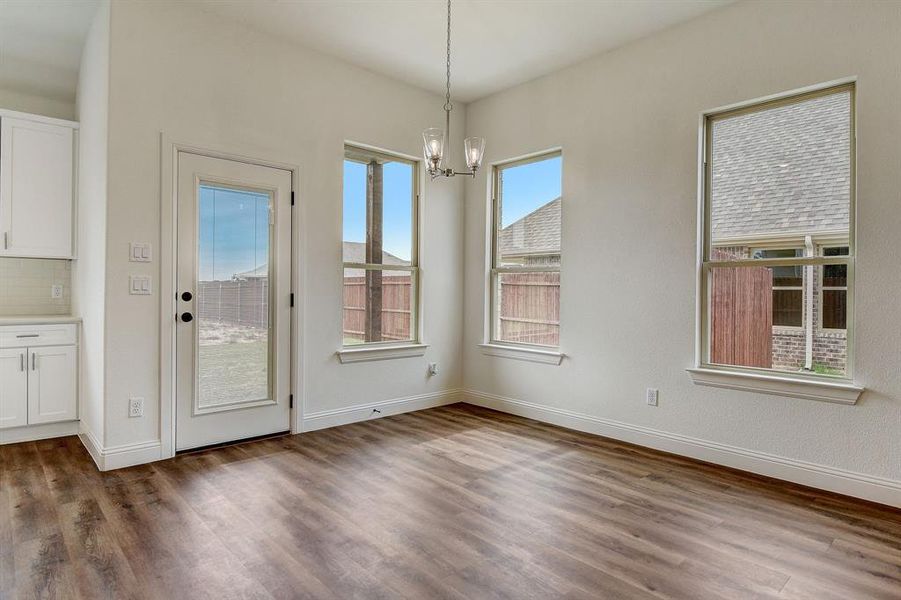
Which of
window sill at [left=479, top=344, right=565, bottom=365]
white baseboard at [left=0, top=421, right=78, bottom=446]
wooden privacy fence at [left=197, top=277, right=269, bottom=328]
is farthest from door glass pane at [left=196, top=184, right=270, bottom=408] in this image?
window sill at [left=479, top=344, right=565, bottom=365]

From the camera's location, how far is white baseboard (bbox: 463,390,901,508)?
2930mm

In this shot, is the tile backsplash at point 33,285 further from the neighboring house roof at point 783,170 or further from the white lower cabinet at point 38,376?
the neighboring house roof at point 783,170

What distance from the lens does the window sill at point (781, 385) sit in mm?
2994

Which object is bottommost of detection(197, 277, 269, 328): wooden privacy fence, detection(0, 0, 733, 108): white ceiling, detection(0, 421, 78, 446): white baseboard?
detection(0, 421, 78, 446): white baseboard

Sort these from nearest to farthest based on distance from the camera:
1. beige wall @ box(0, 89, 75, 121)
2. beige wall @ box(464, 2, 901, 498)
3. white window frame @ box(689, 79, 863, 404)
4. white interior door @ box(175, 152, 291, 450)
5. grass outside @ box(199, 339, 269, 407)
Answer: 1. beige wall @ box(464, 2, 901, 498)
2. white window frame @ box(689, 79, 863, 404)
3. white interior door @ box(175, 152, 291, 450)
4. grass outside @ box(199, 339, 269, 407)
5. beige wall @ box(0, 89, 75, 121)

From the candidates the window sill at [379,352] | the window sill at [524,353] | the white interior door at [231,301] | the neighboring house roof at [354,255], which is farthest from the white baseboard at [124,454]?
the window sill at [524,353]

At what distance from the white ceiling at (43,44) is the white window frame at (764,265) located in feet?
14.3

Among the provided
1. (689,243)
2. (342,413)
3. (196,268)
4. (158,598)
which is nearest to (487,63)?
(689,243)

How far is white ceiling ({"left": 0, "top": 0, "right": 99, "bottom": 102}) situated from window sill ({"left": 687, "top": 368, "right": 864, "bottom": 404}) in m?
4.87

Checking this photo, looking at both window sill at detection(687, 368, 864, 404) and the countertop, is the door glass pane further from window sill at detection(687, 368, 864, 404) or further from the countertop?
window sill at detection(687, 368, 864, 404)

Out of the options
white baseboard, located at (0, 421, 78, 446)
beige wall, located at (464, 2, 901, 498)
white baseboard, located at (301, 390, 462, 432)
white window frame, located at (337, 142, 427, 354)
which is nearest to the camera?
beige wall, located at (464, 2, 901, 498)

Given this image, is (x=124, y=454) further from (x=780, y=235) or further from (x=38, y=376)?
(x=780, y=235)

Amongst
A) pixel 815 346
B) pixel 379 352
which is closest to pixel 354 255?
pixel 379 352

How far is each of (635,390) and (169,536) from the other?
3153 mm
